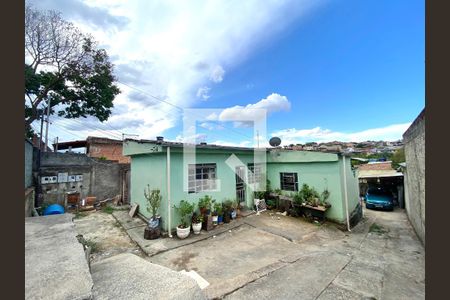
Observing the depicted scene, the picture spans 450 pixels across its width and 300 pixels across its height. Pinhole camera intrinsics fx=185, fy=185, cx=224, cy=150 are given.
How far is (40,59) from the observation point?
1013 cm

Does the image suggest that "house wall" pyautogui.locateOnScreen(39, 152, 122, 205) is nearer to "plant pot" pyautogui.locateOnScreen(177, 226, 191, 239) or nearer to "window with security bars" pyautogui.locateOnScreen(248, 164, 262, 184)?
"plant pot" pyautogui.locateOnScreen(177, 226, 191, 239)

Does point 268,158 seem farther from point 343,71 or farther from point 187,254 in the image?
point 187,254

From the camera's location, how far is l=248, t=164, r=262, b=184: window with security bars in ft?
34.4

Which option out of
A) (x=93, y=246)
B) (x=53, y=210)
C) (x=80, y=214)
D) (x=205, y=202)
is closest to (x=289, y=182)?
(x=205, y=202)

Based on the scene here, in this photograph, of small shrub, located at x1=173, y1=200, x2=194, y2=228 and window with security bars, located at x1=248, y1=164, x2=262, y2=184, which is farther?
window with security bars, located at x1=248, y1=164, x2=262, y2=184

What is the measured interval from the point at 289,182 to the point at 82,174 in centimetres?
1181

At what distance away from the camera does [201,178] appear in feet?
26.8

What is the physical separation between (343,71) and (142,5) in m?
9.71

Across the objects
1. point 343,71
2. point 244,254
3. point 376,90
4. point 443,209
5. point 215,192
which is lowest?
point 244,254

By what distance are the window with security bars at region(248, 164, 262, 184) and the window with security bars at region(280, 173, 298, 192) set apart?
1313 millimetres

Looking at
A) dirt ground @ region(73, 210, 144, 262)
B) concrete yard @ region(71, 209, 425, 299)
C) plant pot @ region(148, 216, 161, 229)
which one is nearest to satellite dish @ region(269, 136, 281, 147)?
concrete yard @ region(71, 209, 425, 299)

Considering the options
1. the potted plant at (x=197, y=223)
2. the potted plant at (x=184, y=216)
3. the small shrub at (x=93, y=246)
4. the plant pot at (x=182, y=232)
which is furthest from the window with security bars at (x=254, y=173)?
the small shrub at (x=93, y=246)

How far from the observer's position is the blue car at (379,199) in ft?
43.9

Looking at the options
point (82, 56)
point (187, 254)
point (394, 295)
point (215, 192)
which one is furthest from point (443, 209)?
point (82, 56)
